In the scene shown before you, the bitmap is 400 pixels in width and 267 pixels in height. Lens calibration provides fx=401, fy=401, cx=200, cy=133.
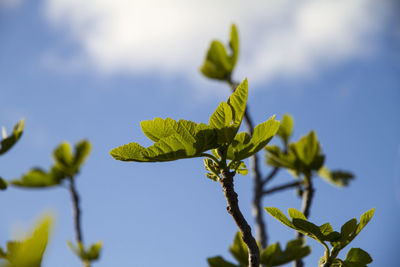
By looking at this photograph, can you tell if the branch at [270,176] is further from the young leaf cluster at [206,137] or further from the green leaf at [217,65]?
the young leaf cluster at [206,137]

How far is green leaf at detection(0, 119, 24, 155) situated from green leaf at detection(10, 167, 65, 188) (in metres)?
1.80

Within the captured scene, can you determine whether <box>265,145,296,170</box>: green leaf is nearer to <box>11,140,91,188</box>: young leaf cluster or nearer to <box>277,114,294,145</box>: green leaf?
<box>277,114,294,145</box>: green leaf

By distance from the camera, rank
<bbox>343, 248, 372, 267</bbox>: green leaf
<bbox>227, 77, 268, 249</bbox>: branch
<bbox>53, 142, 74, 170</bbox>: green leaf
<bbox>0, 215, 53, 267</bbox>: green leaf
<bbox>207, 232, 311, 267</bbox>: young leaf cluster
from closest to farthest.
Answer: <bbox>0, 215, 53, 267</bbox>: green leaf
<bbox>343, 248, 372, 267</bbox>: green leaf
<bbox>207, 232, 311, 267</bbox>: young leaf cluster
<bbox>227, 77, 268, 249</bbox>: branch
<bbox>53, 142, 74, 170</bbox>: green leaf

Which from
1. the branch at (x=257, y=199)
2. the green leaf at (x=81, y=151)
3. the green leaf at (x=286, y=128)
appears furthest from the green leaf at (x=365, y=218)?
the green leaf at (x=81, y=151)

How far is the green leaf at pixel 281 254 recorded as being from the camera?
128 cm

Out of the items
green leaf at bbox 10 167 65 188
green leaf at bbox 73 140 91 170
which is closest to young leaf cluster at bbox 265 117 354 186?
green leaf at bbox 73 140 91 170

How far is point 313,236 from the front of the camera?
105cm

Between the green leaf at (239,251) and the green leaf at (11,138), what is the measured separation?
2.60 ft

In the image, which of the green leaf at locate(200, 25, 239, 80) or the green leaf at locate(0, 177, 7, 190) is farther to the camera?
the green leaf at locate(200, 25, 239, 80)

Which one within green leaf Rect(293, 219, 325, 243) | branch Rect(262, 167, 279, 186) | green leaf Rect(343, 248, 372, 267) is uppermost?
branch Rect(262, 167, 279, 186)

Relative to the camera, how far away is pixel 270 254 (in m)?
1.30

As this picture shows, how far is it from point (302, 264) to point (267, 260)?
35cm

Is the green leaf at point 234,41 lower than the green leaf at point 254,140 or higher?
higher

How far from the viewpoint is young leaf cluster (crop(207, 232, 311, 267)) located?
1.27 m
